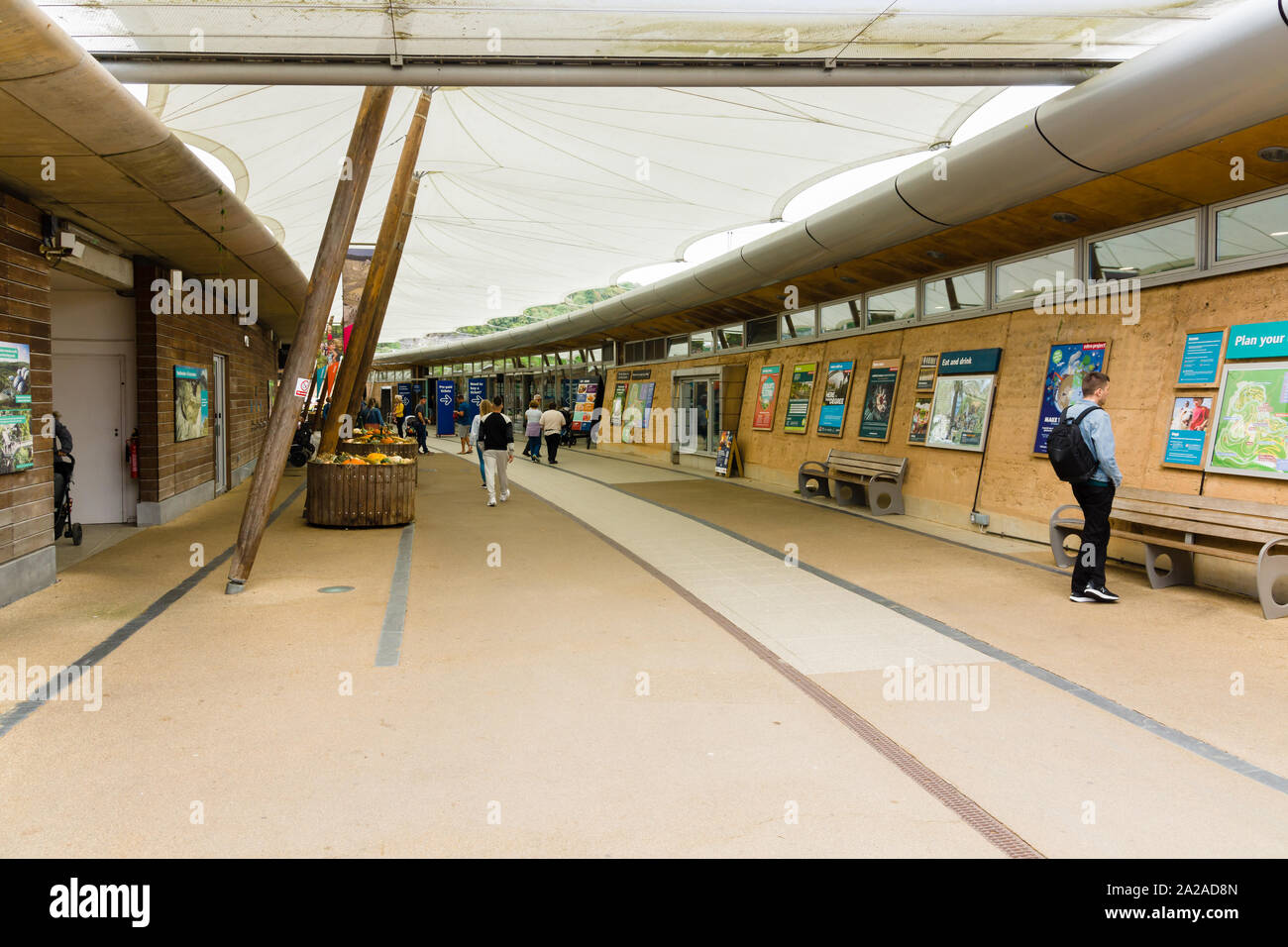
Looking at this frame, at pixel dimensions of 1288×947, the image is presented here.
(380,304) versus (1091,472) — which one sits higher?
(380,304)

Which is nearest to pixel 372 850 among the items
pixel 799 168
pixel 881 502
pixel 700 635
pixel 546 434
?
pixel 700 635

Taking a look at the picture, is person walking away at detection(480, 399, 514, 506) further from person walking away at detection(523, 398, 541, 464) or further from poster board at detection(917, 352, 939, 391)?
person walking away at detection(523, 398, 541, 464)

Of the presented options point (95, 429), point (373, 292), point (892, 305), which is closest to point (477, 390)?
point (373, 292)

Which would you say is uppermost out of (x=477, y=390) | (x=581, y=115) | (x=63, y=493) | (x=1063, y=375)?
(x=581, y=115)

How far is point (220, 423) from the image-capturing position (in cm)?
1530

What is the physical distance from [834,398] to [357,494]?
24.4ft

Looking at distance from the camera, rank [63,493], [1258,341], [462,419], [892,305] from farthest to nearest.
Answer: [462,419]
[892,305]
[63,493]
[1258,341]

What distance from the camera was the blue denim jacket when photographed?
256 inches

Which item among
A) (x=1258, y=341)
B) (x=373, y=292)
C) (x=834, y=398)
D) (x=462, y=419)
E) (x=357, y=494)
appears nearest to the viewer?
(x=1258, y=341)

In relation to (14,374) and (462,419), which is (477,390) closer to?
(462,419)

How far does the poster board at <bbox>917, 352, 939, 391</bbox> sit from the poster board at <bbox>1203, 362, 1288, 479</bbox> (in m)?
4.26

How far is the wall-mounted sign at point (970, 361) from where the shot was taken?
10.1 m

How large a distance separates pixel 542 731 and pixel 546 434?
59.5 feet

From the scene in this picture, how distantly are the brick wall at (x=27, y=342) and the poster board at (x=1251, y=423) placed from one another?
9.86 m
